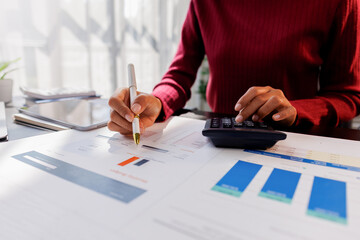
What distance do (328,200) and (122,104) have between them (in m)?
0.37

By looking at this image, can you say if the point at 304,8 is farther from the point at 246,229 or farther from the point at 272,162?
the point at 246,229

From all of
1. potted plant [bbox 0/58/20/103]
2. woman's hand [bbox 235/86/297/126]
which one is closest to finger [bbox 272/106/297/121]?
woman's hand [bbox 235/86/297/126]

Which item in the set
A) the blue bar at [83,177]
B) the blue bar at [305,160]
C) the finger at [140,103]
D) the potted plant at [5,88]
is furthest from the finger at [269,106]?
the potted plant at [5,88]

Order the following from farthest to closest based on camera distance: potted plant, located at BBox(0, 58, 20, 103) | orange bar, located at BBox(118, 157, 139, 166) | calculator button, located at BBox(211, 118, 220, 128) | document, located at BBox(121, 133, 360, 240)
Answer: potted plant, located at BBox(0, 58, 20, 103)
calculator button, located at BBox(211, 118, 220, 128)
orange bar, located at BBox(118, 157, 139, 166)
document, located at BBox(121, 133, 360, 240)

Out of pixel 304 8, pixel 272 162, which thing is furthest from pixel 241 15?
pixel 272 162

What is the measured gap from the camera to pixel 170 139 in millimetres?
485

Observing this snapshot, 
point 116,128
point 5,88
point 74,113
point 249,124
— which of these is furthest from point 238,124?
point 5,88

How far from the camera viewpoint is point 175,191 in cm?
29

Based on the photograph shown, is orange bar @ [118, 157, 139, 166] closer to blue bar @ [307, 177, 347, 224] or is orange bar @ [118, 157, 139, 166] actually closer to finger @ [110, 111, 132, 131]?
finger @ [110, 111, 132, 131]

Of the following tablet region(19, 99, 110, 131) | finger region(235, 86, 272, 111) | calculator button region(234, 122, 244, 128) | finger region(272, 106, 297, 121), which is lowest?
tablet region(19, 99, 110, 131)

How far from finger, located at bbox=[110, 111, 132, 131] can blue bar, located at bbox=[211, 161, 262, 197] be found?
0.22 metres

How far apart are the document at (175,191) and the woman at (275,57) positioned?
17cm

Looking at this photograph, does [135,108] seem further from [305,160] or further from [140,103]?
[305,160]

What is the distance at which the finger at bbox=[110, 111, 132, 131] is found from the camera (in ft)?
1.64
